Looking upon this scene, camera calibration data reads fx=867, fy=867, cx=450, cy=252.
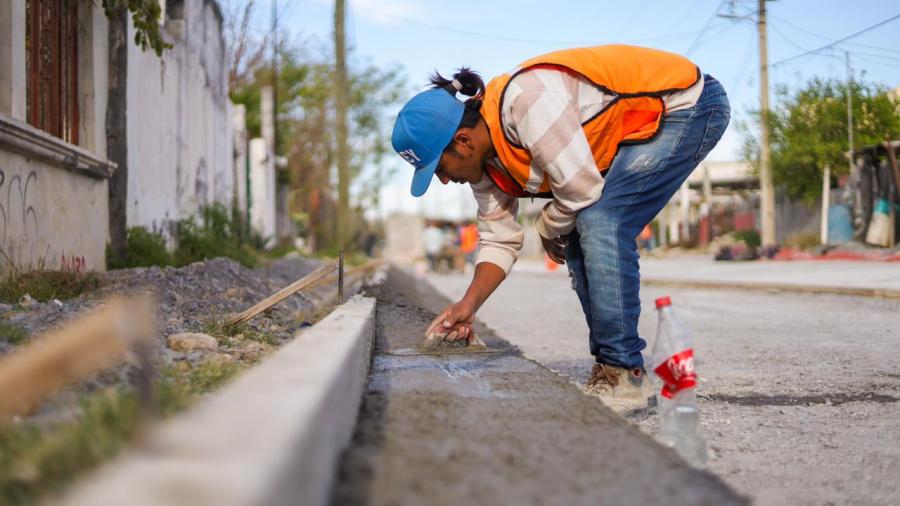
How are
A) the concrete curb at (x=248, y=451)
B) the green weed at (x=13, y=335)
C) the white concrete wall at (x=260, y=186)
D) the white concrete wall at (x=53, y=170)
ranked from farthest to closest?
the white concrete wall at (x=260, y=186)
the white concrete wall at (x=53, y=170)
the green weed at (x=13, y=335)
the concrete curb at (x=248, y=451)

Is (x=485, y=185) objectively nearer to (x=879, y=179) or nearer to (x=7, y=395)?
(x=7, y=395)

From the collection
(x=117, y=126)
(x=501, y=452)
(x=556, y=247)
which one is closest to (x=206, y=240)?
(x=117, y=126)

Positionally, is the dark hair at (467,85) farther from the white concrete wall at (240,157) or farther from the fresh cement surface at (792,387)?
the white concrete wall at (240,157)

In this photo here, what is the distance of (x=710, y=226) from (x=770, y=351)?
1179 inches

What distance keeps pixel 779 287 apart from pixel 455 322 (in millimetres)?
8555

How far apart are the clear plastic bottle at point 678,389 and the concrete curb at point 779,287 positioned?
23.6ft

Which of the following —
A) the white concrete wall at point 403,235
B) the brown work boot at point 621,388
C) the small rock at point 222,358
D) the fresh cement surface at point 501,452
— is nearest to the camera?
the fresh cement surface at point 501,452

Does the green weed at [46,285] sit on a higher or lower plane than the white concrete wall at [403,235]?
lower

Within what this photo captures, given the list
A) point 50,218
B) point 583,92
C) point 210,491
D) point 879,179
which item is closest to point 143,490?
point 210,491

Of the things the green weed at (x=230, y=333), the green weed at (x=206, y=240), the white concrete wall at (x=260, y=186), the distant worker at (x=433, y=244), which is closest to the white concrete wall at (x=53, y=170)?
the green weed at (x=230, y=333)

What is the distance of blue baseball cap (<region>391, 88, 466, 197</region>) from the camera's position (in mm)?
3383

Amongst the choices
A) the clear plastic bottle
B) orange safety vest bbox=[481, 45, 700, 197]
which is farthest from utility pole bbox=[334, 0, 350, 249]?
the clear plastic bottle

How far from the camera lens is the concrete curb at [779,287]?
920cm

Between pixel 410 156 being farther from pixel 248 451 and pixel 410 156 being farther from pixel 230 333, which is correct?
pixel 248 451
